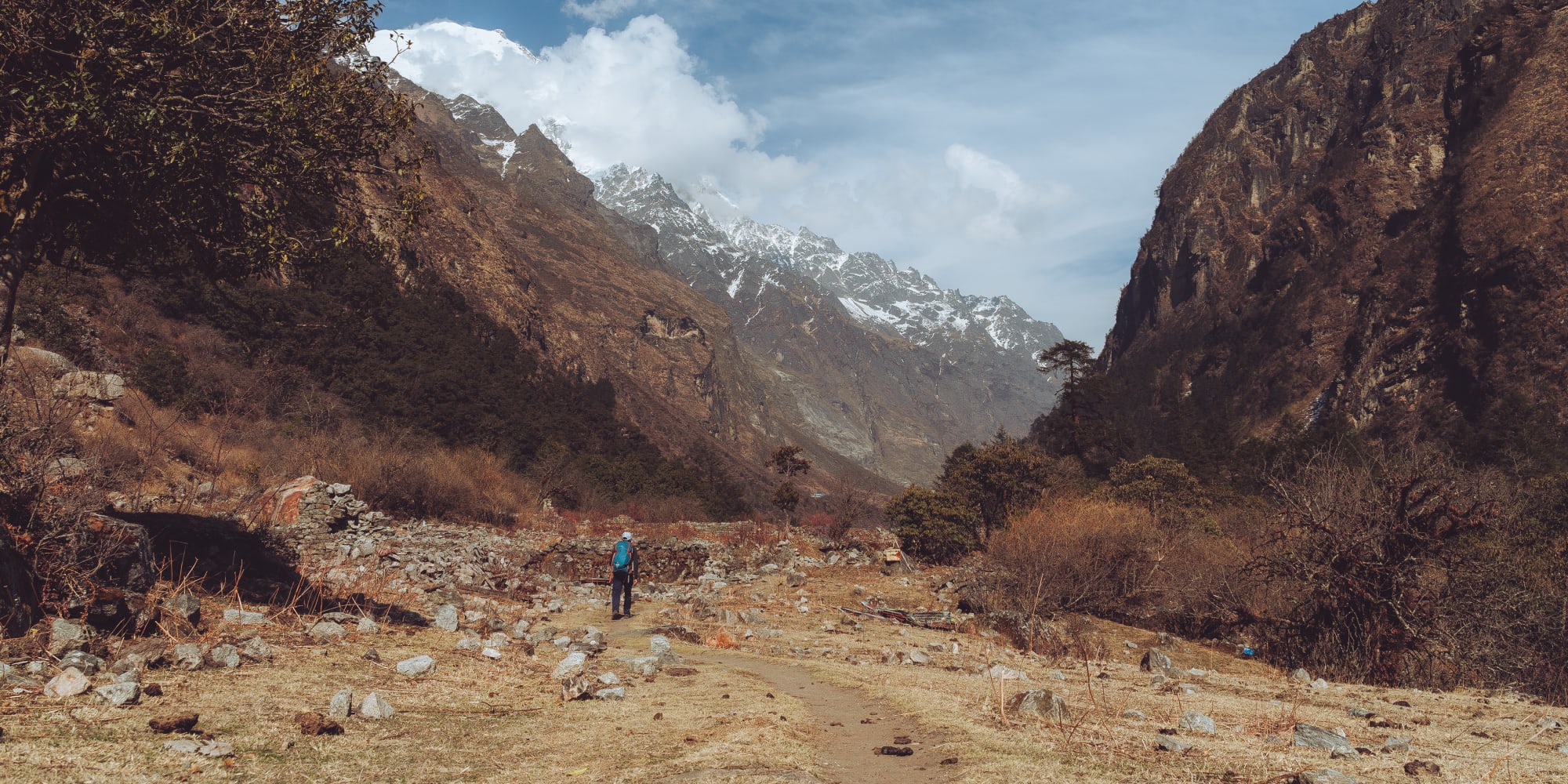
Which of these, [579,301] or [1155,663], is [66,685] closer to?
[1155,663]

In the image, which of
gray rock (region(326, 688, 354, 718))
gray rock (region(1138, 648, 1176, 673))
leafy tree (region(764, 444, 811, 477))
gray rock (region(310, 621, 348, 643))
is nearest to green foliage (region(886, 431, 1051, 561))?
leafy tree (region(764, 444, 811, 477))

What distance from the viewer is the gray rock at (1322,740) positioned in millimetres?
4812

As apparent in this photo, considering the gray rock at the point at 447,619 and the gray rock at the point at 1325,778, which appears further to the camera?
the gray rock at the point at 447,619

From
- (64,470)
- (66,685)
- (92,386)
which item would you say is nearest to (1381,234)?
(92,386)

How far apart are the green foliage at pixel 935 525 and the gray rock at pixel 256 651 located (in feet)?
75.2

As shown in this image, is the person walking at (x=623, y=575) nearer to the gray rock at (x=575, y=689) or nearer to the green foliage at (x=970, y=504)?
the gray rock at (x=575, y=689)

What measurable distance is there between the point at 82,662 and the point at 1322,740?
25.0ft

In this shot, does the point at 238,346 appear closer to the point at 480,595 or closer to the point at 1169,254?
the point at 480,595

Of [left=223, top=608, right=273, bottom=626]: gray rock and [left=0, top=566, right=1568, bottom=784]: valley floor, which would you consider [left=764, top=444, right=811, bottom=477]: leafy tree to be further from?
[left=223, top=608, right=273, bottom=626]: gray rock

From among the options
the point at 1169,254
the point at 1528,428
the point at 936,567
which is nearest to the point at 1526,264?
the point at 1528,428

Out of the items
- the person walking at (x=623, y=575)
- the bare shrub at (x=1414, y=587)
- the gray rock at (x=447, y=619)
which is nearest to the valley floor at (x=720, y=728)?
the gray rock at (x=447, y=619)

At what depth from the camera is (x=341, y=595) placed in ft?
31.7

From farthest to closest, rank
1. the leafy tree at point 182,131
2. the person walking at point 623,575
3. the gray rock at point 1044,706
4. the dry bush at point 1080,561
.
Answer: the dry bush at point 1080,561
the person walking at point 623,575
the leafy tree at point 182,131
the gray rock at point 1044,706

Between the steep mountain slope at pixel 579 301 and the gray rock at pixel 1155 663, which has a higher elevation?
the steep mountain slope at pixel 579 301
